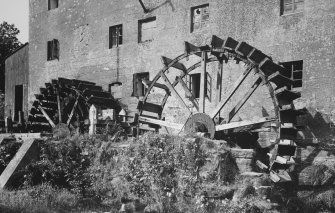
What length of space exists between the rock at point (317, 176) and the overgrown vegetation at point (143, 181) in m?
0.68

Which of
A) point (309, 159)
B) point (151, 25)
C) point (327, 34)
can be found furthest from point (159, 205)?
point (151, 25)

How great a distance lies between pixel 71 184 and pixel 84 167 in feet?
2.13

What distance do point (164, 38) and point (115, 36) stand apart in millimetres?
2557

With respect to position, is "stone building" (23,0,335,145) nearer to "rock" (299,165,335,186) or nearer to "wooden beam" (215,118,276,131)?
"rock" (299,165,335,186)

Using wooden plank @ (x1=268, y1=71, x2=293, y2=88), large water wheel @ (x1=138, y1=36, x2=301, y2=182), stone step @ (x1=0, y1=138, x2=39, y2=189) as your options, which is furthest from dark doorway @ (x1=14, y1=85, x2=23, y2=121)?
wooden plank @ (x1=268, y1=71, x2=293, y2=88)

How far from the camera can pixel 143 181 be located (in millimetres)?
8625

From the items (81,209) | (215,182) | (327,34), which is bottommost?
(81,209)

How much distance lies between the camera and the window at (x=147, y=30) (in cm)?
1587

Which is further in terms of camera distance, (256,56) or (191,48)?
(191,48)

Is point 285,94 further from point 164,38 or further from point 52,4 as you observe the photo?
point 52,4

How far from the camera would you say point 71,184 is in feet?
29.7

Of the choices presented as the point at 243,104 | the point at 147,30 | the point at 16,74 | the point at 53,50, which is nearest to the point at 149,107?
the point at 243,104

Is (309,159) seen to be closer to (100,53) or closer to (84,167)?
(84,167)

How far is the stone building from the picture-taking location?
11.9 m
